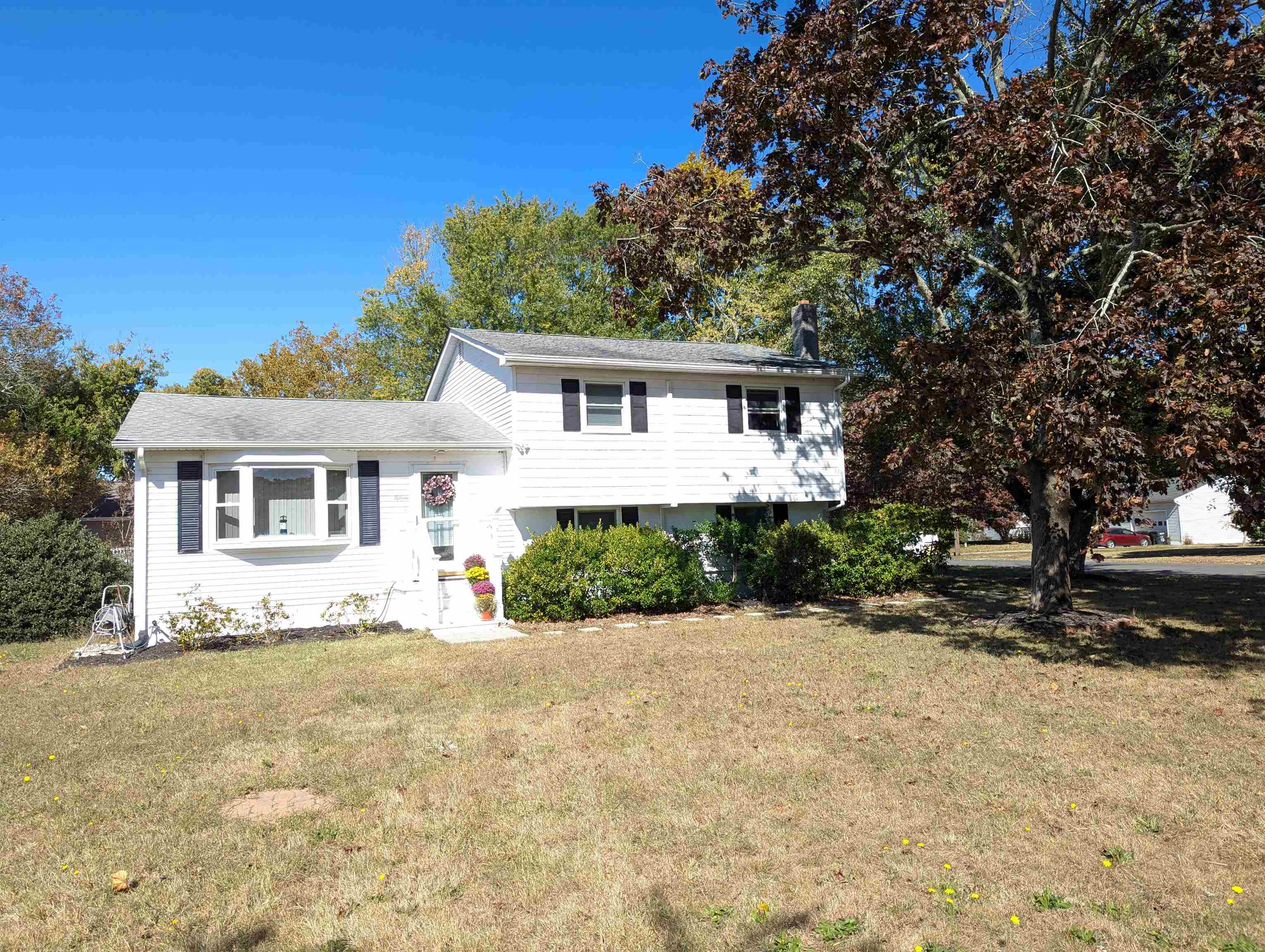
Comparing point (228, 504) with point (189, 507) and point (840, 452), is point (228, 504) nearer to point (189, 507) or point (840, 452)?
point (189, 507)

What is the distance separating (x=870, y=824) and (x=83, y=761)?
6118 mm

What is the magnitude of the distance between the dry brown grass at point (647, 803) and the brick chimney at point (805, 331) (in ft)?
35.1

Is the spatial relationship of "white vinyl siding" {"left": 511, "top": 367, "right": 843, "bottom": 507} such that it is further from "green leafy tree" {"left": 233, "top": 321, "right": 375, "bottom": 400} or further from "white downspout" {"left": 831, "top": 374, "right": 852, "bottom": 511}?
"green leafy tree" {"left": 233, "top": 321, "right": 375, "bottom": 400}

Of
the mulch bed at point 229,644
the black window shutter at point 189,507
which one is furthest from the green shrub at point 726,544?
the black window shutter at point 189,507

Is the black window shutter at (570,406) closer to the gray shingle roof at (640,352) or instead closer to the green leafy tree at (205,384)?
the gray shingle roof at (640,352)

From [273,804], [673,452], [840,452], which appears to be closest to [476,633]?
[673,452]

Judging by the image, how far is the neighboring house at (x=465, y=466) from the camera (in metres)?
13.2

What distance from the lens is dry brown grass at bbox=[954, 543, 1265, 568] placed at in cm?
2925

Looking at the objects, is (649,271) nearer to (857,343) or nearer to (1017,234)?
(1017,234)

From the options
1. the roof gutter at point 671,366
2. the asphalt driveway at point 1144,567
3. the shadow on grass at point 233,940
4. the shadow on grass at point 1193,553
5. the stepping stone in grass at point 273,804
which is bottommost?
the shadow on grass at point 1193,553

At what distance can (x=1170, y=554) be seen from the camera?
36875 mm

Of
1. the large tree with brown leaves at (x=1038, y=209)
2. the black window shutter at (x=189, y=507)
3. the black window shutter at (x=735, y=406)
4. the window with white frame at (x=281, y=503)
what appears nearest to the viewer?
the large tree with brown leaves at (x=1038, y=209)

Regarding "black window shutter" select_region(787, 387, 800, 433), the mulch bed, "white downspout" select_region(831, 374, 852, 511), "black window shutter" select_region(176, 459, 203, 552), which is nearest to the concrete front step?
the mulch bed

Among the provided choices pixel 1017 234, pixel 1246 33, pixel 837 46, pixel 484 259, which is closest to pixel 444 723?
pixel 837 46
